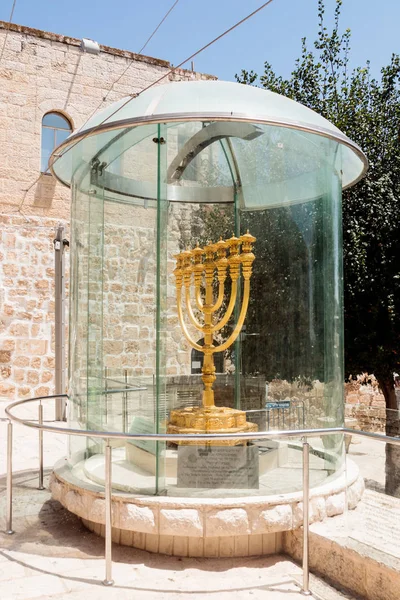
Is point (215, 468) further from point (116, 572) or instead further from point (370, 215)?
point (370, 215)

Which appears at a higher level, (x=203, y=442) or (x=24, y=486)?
(x=203, y=442)

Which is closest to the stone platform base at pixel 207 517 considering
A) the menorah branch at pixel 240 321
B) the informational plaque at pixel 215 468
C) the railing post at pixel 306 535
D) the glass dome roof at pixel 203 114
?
the informational plaque at pixel 215 468

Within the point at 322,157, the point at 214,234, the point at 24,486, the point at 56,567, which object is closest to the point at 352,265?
the point at 214,234

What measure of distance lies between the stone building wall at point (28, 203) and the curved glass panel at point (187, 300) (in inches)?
238

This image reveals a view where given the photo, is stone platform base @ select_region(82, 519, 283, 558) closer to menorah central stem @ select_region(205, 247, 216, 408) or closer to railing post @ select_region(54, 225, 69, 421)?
menorah central stem @ select_region(205, 247, 216, 408)

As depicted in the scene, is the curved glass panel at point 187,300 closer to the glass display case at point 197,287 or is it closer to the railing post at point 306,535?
the glass display case at point 197,287

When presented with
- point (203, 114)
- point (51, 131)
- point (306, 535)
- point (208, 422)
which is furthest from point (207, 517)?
point (51, 131)

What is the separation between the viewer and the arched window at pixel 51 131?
10.5 metres

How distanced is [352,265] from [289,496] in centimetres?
452

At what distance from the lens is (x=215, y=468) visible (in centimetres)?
340

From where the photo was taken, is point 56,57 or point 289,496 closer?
point 289,496

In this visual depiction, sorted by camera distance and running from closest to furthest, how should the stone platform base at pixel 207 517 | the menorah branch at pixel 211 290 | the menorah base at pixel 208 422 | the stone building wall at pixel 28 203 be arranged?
the stone platform base at pixel 207 517 < the menorah base at pixel 208 422 < the menorah branch at pixel 211 290 < the stone building wall at pixel 28 203

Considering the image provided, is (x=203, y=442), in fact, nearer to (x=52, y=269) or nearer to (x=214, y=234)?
(x=214, y=234)

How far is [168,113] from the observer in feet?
11.6
